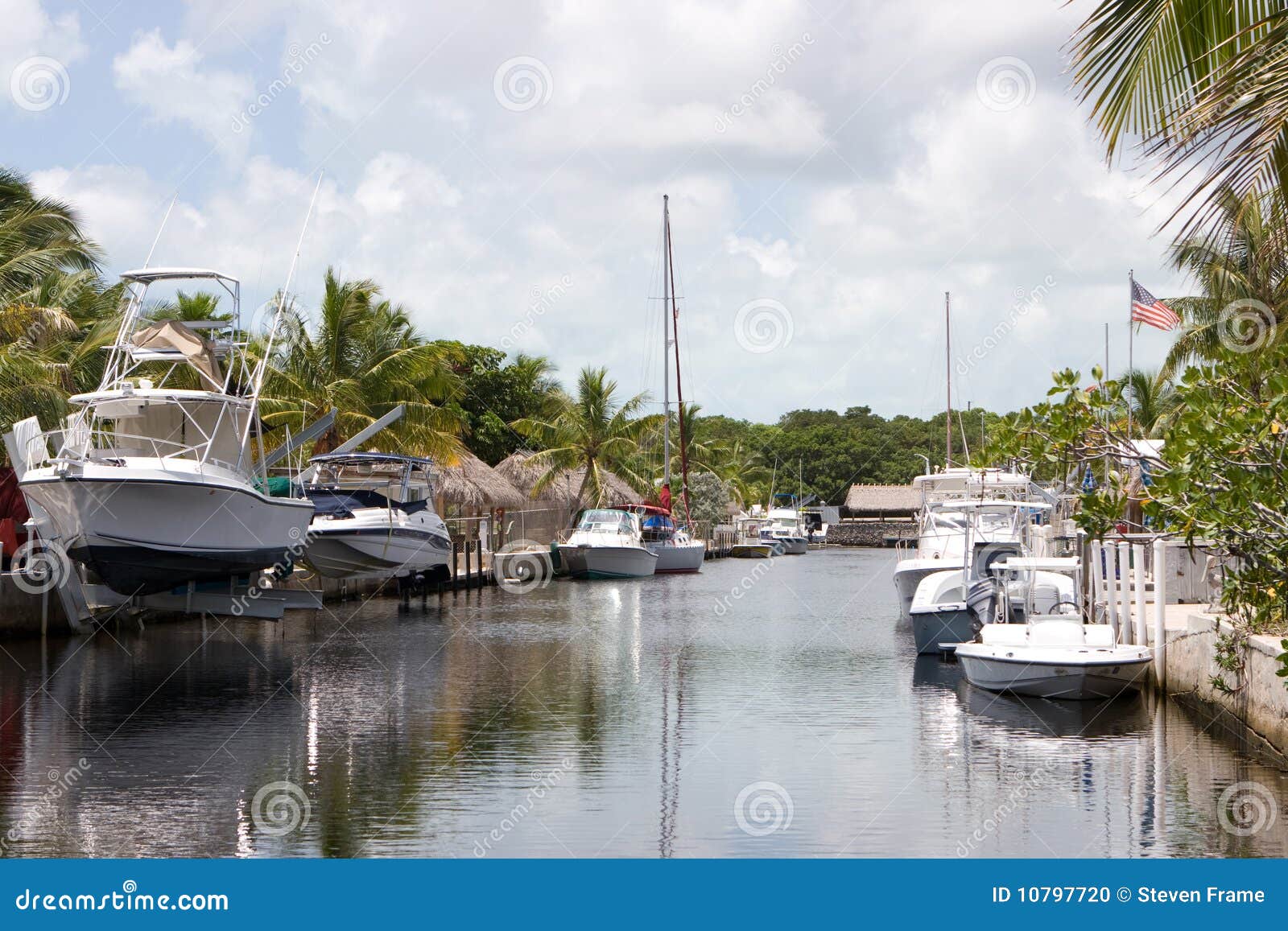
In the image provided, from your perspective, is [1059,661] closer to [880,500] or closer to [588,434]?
[588,434]

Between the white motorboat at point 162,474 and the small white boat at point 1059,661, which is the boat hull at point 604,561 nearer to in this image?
the white motorboat at point 162,474

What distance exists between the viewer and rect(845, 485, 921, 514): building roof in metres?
95.9

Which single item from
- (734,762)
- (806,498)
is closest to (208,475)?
(734,762)

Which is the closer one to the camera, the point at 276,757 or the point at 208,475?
the point at 276,757

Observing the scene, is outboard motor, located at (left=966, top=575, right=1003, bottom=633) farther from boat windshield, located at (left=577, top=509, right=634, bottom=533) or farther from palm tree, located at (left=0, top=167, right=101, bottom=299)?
boat windshield, located at (left=577, top=509, right=634, bottom=533)

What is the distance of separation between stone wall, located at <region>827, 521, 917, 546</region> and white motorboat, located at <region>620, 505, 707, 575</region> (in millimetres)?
43553

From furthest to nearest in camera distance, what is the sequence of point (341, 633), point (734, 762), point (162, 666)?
point (341, 633)
point (162, 666)
point (734, 762)

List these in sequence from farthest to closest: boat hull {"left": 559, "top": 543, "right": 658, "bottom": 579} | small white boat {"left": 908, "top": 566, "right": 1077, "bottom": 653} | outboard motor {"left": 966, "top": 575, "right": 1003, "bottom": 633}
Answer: boat hull {"left": 559, "top": 543, "right": 658, "bottom": 579} < outboard motor {"left": 966, "top": 575, "right": 1003, "bottom": 633} < small white boat {"left": 908, "top": 566, "right": 1077, "bottom": 653}

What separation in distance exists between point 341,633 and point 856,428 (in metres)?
84.9

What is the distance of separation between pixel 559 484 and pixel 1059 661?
1586 inches

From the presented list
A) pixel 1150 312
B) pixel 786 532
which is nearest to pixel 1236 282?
pixel 1150 312

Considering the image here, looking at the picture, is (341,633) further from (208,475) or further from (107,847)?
(107,847)

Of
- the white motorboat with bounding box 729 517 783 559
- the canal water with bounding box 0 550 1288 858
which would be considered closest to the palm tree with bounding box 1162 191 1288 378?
the canal water with bounding box 0 550 1288 858

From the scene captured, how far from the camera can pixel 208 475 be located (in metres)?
21.6
